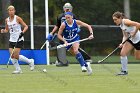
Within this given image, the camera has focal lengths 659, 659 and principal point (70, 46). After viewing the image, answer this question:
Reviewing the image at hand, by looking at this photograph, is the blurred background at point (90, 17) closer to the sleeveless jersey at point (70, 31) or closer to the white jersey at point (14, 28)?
the white jersey at point (14, 28)

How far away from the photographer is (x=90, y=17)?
2844 centimetres

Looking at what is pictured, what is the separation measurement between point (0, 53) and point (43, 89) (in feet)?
34.9

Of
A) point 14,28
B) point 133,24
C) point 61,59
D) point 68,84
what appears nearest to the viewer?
point 68,84

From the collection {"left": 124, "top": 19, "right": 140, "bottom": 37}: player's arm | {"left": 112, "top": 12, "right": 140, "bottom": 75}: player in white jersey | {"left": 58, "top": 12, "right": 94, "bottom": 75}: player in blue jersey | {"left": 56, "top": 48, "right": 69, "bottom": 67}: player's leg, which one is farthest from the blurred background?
{"left": 124, "top": 19, "right": 140, "bottom": 37}: player's arm

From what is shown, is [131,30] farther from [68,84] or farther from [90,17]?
[90,17]

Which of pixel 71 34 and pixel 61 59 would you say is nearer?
pixel 71 34

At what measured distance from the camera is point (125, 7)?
29.0m

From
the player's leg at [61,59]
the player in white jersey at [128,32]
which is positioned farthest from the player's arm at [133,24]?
the player's leg at [61,59]

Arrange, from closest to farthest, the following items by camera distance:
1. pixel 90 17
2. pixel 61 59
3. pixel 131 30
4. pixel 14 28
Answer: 1. pixel 131 30
2. pixel 14 28
3. pixel 61 59
4. pixel 90 17

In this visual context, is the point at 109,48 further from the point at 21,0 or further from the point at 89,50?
the point at 21,0

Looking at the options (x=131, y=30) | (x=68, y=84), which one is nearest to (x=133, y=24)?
(x=131, y=30)

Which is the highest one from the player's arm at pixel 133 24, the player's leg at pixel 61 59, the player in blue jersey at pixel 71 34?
the player's arm at pixel 133 24

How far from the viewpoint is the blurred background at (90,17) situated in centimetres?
2361

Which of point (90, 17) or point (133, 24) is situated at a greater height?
point (133, 24)
